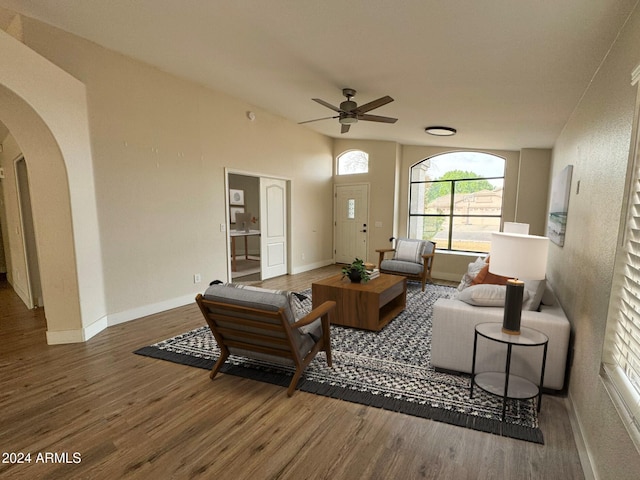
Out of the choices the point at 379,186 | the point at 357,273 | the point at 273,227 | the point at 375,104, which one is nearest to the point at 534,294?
the point at 357,273

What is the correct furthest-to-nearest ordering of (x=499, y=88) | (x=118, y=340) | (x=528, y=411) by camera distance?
→ (x=118, y=340) → (x=499, y=88) → (x=528, y=411)

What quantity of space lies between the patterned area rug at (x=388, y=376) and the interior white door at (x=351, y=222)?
3.83 metres

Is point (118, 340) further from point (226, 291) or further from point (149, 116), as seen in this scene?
point (149, 116)

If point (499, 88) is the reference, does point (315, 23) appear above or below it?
above

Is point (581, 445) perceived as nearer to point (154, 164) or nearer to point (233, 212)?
point (154, 164)

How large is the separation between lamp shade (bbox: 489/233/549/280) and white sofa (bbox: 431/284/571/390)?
51 cm

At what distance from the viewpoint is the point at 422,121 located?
4.69 metres

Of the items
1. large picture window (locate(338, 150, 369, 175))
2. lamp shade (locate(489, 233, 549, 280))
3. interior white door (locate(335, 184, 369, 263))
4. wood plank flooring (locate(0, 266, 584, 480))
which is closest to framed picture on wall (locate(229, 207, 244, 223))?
interior white door (locate(335, 184, 369, 263))

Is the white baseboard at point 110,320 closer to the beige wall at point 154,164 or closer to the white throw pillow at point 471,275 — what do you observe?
the beige wall at point 154,164

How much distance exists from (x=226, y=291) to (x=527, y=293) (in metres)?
2.38

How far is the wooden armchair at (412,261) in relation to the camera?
5.47 metres

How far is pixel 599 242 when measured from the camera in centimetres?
188

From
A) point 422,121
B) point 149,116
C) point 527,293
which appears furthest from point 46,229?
point 422,121

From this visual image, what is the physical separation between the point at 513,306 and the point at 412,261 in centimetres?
351
